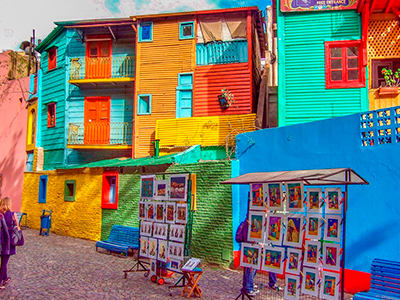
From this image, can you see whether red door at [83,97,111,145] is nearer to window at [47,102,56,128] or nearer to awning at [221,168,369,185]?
window at [47,102,56,128]

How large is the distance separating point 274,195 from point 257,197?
1.27 feet

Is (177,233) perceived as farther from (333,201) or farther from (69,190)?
(69,190)

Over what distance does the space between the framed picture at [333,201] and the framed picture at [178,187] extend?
10.8 feet

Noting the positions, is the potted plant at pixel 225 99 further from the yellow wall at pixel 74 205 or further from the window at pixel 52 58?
the window at pixel 52 58

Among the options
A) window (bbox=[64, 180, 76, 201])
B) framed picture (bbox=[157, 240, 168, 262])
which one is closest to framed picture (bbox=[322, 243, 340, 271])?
framed picture (bbox=[157, 240, 168, 262])

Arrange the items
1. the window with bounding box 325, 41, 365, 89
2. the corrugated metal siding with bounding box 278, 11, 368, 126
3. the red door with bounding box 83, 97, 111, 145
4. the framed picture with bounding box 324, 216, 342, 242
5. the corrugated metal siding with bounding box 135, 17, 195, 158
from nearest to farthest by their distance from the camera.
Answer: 1. the framed picture with bounding box 324, 216, 342, 242
2. the window with bounding box 325, 41, 365, 89
3. the corrugated metal siding with bounding box 278, 11, 368, 126
4. the corrugated metal siding with bounding box 135, 17, 195, 158
5. the red door with bounding box 83, 97, 111, 145

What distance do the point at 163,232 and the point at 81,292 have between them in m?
2.06

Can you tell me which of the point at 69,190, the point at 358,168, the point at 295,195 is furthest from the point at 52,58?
the point at 295,195

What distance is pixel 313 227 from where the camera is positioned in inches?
255

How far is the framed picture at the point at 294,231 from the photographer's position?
6547mm

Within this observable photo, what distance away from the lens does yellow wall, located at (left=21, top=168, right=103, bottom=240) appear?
15594mm

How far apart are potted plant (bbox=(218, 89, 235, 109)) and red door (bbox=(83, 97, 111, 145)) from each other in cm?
602

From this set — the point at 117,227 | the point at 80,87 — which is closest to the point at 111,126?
the point at 80,87

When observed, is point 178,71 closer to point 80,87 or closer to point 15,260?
point 80,87
